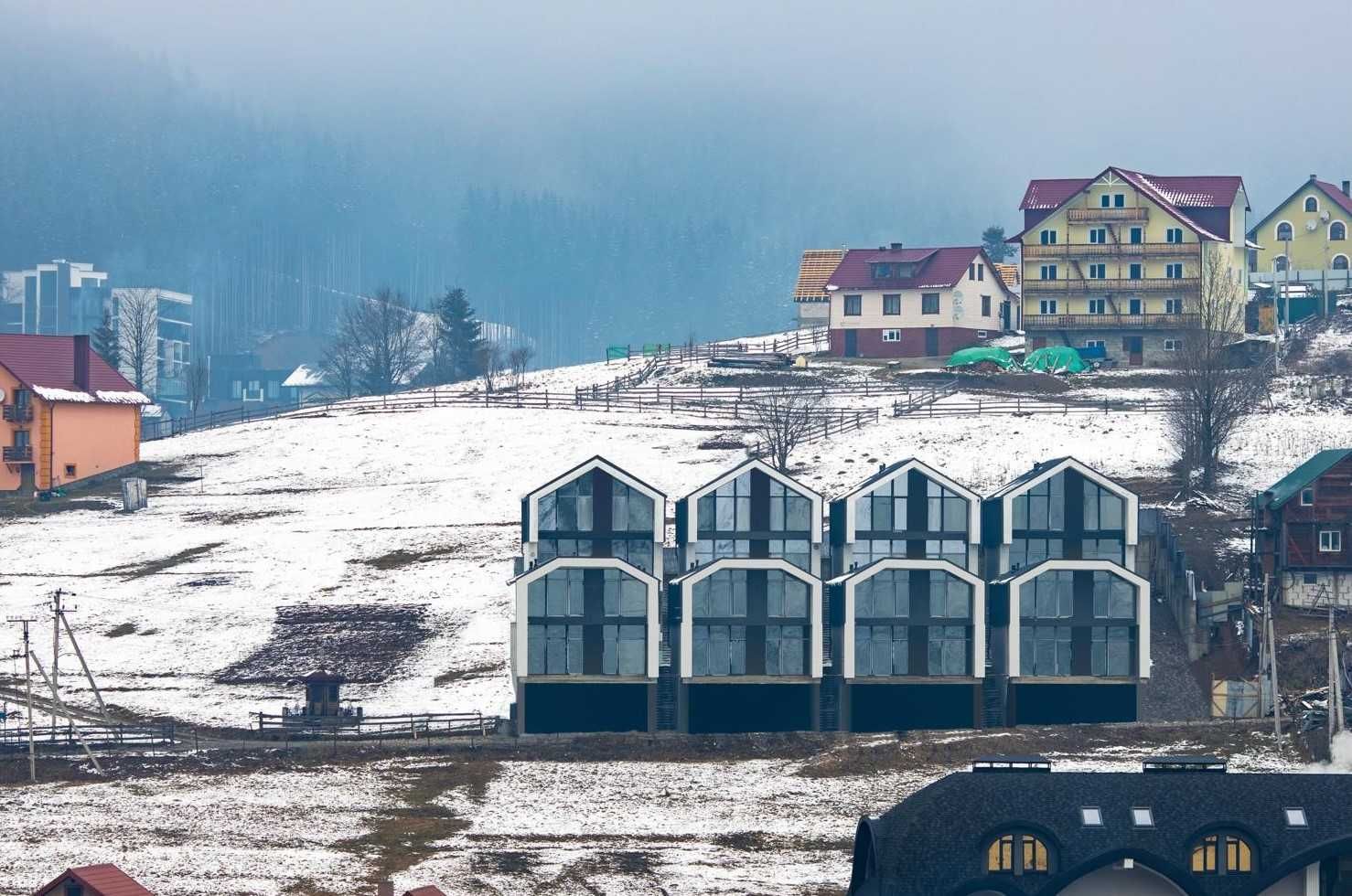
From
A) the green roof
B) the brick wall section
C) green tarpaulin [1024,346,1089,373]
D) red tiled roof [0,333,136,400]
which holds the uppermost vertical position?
the brick wall section

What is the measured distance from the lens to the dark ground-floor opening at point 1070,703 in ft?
287

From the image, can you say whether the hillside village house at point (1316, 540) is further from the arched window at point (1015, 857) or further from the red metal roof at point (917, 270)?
the red metal roof at point (917, 270)

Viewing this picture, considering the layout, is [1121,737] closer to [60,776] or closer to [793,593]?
[793,593]

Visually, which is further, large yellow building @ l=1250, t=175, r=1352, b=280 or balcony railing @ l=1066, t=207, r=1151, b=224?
large yellow building @ l=1250, t=175, r=1352, b=280

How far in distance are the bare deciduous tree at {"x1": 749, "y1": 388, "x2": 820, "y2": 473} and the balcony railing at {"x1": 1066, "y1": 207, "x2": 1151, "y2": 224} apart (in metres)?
23.3

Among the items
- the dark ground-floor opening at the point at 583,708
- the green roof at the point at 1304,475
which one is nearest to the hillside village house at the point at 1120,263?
the green roof at the point at 1304,475

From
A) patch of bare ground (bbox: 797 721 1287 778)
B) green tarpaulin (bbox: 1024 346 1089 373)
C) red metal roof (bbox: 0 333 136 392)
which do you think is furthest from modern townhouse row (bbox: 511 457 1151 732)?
green tarpaulin (bbox: 1024 346 1089 373)

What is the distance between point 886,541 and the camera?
303 feet

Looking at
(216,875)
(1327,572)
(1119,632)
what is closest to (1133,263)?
(1327,572)

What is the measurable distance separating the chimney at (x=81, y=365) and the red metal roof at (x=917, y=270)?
5144cm

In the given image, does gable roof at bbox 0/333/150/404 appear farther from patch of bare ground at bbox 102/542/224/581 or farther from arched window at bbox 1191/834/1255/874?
arched window at bbox 1191/834/1255/874

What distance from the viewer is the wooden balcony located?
15238 centimetres

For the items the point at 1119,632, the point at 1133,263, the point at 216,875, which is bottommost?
the point at 216,875

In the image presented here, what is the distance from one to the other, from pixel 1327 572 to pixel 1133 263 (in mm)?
59008
